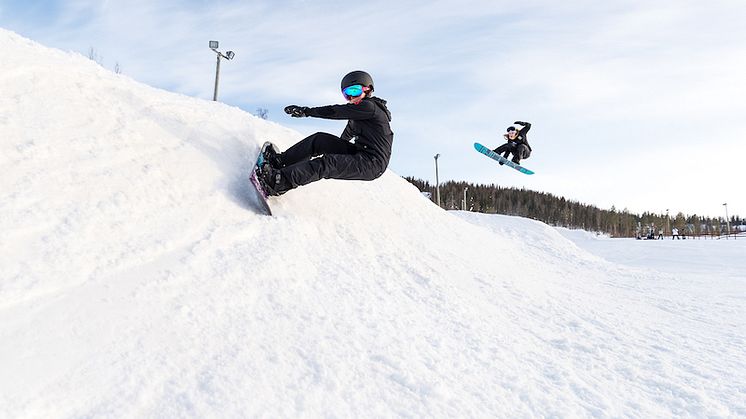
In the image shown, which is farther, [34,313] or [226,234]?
[226,234]

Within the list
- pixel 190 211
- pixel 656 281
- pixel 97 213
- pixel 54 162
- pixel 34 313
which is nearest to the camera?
pixel 34 313

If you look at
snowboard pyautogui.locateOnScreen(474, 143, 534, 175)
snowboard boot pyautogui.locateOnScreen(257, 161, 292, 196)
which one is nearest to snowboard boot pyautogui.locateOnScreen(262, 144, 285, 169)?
snowboard boot pyautogui.locateOnScreen(257, 161, 292, 196)

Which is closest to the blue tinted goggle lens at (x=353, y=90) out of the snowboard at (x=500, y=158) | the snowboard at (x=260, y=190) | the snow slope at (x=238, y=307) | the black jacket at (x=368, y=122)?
the black jacket at (x=368, y=122)

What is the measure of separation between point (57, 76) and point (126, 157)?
1.50m

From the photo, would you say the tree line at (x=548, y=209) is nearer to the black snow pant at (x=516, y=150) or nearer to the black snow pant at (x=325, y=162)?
the black snow pant at (x=516, y=150)

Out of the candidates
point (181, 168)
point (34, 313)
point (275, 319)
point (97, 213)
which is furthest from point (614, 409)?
point (181, 168)

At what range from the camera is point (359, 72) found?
5.28 metres

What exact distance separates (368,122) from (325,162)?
717 mm

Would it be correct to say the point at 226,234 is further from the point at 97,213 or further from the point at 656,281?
the point at 656,281

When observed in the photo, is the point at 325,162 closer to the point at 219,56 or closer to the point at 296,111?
the point at 296,111

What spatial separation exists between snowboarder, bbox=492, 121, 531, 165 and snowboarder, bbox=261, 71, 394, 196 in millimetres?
5736

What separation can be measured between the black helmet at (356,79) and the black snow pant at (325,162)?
26.3 inches

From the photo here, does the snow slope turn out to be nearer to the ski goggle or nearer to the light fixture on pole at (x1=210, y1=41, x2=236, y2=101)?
the ski goggle

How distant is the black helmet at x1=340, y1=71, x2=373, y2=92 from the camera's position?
205 inches
